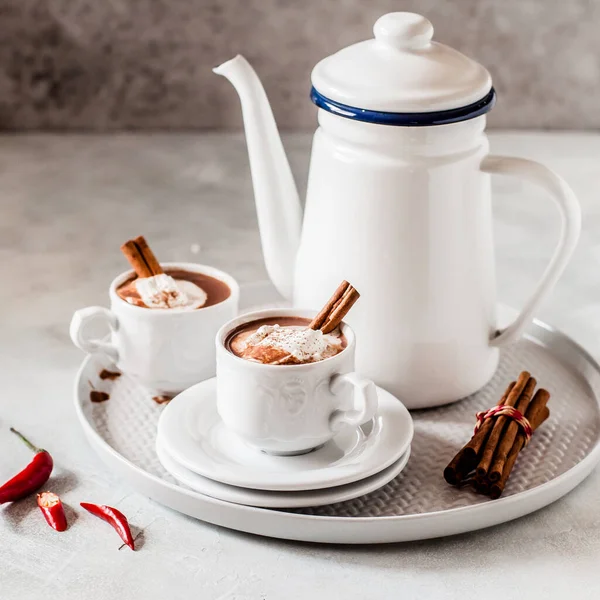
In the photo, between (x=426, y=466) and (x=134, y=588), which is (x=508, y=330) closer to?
(x=426, y=466)

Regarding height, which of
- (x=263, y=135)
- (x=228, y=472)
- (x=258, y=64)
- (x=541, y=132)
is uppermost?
(x=263, y=135)

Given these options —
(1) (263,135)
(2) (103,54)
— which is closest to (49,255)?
(1) (263,135)

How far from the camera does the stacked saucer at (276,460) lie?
83 centimetres

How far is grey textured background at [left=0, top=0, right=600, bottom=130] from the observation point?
1.99 m

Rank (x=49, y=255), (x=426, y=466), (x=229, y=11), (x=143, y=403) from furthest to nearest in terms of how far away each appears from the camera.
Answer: (x=229, y=11), (x=49, y=255), (x=143, y=403), (x=426, y=466)

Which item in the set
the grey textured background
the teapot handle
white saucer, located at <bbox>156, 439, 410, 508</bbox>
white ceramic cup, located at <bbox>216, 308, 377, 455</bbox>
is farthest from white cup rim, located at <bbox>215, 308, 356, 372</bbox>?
the grey textured background

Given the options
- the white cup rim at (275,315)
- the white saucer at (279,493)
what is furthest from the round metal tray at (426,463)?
the white cup rim at (275,315)

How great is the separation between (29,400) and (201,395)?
0.21 metres

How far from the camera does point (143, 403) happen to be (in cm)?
103

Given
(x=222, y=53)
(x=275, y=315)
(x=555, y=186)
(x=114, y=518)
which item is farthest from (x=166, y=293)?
(x=222, y=53)

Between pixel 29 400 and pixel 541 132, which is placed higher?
pixel 29 400

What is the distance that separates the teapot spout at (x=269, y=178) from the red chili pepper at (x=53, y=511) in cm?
35

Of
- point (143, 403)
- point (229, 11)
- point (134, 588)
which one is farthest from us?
point (229, 11)

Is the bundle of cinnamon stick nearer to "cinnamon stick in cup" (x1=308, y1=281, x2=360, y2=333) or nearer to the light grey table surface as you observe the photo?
the light grey table surface
